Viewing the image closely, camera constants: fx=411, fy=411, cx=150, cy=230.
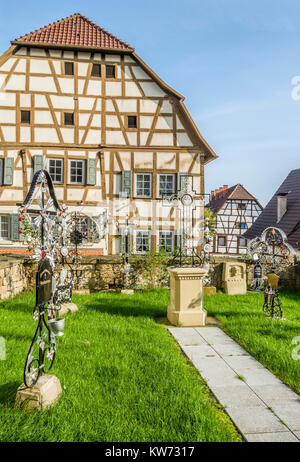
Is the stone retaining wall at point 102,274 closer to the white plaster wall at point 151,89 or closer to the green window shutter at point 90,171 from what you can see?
the green window shutter at point 90,171

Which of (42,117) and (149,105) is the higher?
(149,105)

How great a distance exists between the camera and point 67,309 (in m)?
7.36

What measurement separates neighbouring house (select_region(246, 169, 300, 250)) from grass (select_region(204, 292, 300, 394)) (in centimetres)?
932

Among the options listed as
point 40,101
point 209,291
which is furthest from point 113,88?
point 209,291

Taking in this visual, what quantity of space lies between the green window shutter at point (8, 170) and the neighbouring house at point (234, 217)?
19844mm

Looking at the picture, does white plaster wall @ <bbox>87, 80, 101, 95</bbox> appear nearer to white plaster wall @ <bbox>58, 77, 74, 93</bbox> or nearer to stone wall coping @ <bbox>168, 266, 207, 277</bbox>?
white plaster wall @ <bbox>58, 77, 74, 93</bbox>

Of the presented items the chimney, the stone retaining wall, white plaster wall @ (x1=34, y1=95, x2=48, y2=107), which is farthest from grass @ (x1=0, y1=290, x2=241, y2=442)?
the chimney

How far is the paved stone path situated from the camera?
3.43m

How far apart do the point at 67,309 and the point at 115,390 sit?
356cm

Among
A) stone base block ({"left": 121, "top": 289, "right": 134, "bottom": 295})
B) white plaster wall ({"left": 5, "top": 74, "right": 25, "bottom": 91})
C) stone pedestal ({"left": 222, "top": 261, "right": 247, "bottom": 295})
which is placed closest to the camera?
stone base block ({"left": 121, "top": 289, "right": 134, "bottom": 295})

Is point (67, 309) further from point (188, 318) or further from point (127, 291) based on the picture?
point (127, 291)

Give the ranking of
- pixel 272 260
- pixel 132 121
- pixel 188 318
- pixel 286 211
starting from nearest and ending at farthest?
pixel 188 318, pixel 272 260, pixel 132 121, pixel 286 211

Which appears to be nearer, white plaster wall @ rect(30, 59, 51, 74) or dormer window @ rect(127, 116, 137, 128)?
white plaster wall @ rect(30, 59, 51, 74)
